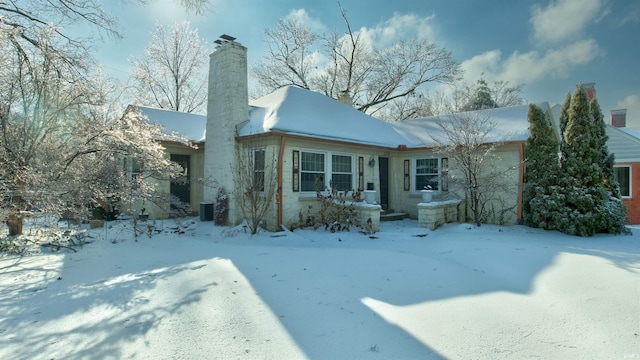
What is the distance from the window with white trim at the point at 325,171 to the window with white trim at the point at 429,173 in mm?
2652

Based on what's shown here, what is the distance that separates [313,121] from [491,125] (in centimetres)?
584

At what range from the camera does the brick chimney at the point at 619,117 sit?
63.4 ft

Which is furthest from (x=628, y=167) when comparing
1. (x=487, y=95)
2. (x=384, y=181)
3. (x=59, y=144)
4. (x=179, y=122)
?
(x=59, y=144)

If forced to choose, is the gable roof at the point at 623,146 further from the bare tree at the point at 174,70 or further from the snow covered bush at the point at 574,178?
the bare tree at the point at 174,70

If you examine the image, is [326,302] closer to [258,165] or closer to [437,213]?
[258,165]

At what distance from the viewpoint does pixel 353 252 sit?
22.5 ft

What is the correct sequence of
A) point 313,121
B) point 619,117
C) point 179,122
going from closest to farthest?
1. point 313,121
2. point 179,122
3. point 619,117

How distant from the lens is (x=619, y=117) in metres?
19.4

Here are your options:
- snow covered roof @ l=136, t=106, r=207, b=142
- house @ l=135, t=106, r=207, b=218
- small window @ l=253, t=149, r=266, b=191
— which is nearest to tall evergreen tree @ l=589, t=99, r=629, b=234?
small window @ l=253, t=149, r=266, b=191

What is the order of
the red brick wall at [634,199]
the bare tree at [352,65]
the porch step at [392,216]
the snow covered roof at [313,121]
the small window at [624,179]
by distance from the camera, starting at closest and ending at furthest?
the snow covered roof at [313,121]
the porch step at [392,216]
the red brick wall at [634,199]
the small window at [624,179]
the bare tree at [352,65]

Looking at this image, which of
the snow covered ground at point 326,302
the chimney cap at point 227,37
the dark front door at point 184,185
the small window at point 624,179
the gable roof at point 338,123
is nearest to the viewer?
the snow covered ground at point 326,302

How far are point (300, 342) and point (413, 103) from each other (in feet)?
86.9

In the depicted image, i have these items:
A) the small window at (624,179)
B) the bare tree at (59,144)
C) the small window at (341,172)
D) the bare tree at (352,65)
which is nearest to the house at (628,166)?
the small window at (624,179)

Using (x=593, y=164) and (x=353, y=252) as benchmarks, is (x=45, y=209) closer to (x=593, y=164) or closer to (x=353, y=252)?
(x=353, y=252)
